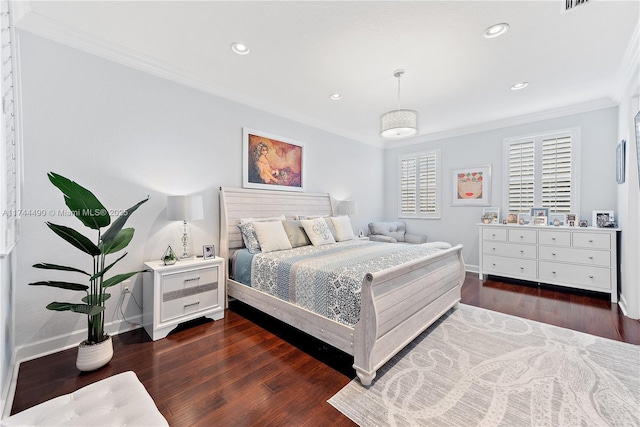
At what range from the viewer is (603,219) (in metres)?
3.71

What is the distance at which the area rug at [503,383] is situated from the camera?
5.25 feet

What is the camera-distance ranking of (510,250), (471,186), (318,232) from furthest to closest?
(471,186) < (510,250) < (318,232)

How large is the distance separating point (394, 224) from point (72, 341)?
5167mm

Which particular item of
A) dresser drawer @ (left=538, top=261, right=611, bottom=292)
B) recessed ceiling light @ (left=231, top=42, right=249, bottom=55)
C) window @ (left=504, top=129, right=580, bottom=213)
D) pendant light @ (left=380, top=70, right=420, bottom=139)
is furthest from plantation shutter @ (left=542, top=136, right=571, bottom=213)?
recessed ceiling light @ (left=231, top=42, right=249, bottom=55)

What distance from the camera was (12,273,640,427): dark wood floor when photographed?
1651mm

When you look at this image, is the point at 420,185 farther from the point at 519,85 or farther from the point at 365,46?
the point at 365,46

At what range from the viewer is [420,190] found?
5.75 metres

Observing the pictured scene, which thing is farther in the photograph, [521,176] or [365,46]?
[521,176]

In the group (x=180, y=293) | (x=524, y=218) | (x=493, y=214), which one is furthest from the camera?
Answer: (x=493, y=214)

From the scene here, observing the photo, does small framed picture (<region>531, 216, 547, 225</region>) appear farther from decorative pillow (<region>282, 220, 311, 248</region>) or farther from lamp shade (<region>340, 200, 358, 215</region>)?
decorative pillow (<region>282, 220, 311, 248</region>)

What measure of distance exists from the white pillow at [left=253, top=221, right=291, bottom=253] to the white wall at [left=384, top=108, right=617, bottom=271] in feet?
11.8

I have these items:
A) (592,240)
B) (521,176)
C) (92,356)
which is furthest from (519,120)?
(92,356)

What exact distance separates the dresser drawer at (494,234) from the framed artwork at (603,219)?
109 centimetres

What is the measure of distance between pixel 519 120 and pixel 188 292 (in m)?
5.61
